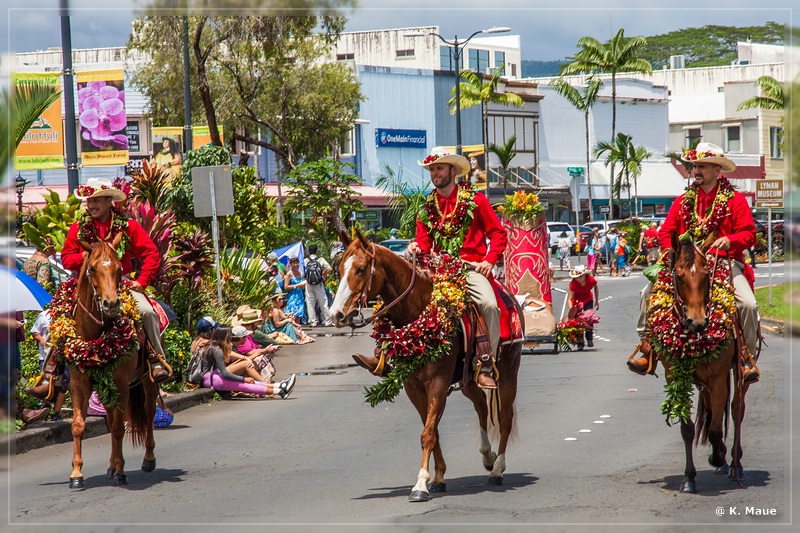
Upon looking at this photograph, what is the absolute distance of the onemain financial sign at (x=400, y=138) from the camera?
201 ft

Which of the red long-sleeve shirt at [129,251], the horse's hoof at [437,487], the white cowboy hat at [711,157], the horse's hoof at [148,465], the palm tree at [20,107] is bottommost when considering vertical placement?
the horse's hoof at [148,465]

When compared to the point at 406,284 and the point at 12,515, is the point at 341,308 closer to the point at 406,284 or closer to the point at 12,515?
the point at 406,284

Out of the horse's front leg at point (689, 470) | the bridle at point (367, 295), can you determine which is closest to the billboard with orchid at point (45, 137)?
the bridle at point (367, 295)

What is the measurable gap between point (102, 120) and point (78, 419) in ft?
45.0

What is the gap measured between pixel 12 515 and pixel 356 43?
222 feet

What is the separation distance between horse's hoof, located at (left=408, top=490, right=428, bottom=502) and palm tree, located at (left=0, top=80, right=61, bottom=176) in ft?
12.9

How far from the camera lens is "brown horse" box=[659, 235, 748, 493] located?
9.10 metres

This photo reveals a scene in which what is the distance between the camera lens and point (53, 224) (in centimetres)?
1752

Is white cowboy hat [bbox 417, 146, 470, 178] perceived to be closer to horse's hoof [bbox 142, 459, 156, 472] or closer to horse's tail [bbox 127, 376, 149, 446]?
horse's tail [bbox 127, 376, 149, 446]

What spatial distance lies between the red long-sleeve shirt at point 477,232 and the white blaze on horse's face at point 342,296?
126cm

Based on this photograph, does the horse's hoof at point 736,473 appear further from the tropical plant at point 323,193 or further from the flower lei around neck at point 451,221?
the tropical plant at point 323,193

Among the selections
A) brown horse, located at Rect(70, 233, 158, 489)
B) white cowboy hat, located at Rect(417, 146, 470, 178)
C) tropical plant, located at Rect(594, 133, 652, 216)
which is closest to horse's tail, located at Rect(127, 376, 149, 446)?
brown horse, located at Rect(70, 233, 158, 489)

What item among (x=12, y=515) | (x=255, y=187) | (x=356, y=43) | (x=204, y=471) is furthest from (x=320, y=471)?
(x=356, y=43)

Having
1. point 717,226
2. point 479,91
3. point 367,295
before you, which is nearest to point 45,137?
point 367,295
